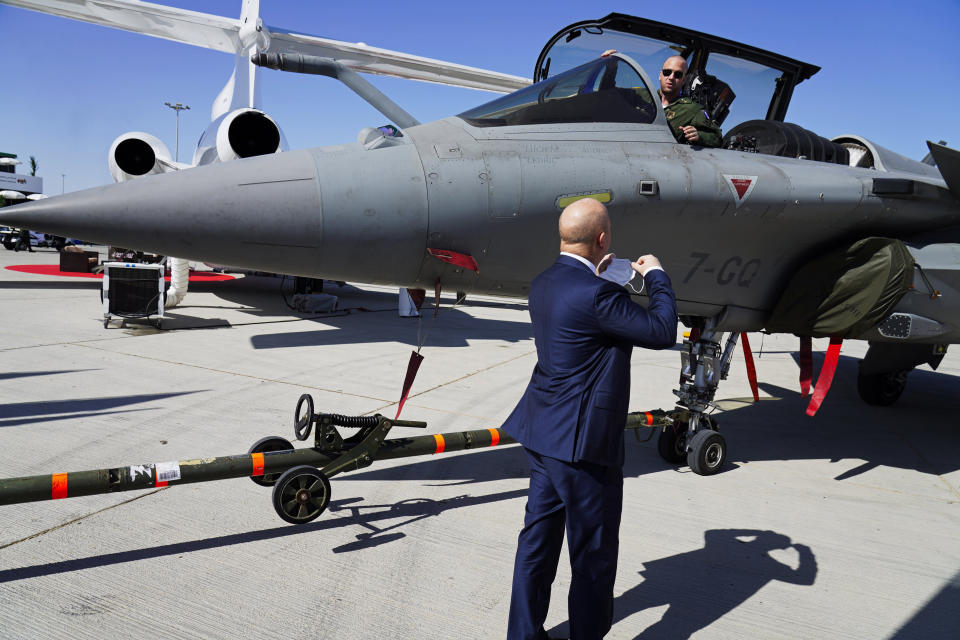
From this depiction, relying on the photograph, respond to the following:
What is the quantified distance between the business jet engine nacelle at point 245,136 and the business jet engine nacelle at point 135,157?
5.13 feet

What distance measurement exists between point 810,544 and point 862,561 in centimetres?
25

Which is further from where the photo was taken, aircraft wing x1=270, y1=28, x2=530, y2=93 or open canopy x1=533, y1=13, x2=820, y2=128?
aircraft wing x1=270, y1=28, x2=530, y2=93

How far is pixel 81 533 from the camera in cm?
299

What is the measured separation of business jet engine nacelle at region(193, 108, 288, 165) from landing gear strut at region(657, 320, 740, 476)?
370 inches

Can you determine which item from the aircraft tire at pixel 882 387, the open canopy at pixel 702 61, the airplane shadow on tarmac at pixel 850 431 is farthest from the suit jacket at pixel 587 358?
the aircraft tire at pixel 882 387

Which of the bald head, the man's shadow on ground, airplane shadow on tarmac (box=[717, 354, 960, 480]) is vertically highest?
the bald head

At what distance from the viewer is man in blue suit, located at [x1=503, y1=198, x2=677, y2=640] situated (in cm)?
204

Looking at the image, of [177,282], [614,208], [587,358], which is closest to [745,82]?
[614,208]

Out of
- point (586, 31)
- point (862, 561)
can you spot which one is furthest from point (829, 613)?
point (586, 31)

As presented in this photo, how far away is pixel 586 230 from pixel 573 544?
3.61 feet

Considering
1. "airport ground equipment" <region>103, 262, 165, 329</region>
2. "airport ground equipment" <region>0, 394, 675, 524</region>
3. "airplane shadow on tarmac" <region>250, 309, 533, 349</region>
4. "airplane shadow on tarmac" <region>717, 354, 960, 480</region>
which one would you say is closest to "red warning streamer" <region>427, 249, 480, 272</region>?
"airport ground equipment" <region>0, 394, 675, 524</region>

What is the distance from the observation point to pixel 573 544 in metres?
2.06

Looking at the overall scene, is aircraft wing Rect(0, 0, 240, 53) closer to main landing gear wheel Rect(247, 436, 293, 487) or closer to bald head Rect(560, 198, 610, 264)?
main landing gear wheel Rect(247, 436, 293, 487)

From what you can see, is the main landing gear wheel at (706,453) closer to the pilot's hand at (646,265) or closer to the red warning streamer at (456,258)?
the red warning streamer at (456,258)
